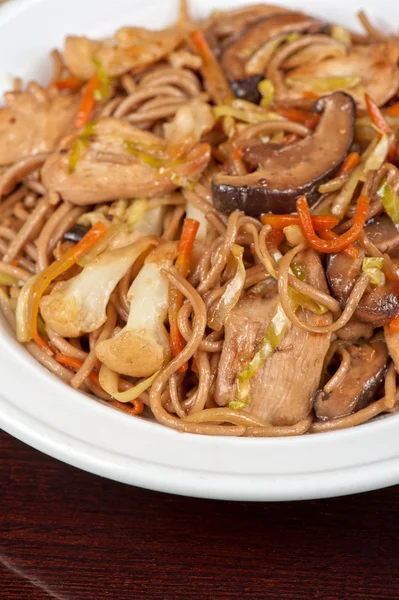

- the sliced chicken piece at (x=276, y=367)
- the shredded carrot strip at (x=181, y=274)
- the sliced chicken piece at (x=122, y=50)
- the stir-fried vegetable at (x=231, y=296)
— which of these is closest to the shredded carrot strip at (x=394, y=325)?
the sliced chicken piece at (x=276, y=367)

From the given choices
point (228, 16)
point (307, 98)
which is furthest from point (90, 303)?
point (228, 16)

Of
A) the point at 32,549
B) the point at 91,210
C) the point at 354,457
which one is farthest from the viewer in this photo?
the point at 91,210

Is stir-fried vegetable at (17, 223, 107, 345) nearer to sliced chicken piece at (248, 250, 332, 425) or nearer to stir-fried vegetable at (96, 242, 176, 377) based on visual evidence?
stir-fried vegetable at (96, 242, 176, 377)

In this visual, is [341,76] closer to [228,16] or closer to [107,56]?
[228,16]

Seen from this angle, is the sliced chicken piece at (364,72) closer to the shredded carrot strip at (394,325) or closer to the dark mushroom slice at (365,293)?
the dark mushroom slice at (365,293)

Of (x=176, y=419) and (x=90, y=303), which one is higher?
(x=90, y=303)

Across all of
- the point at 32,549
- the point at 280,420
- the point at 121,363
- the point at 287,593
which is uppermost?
the point at 121,363
